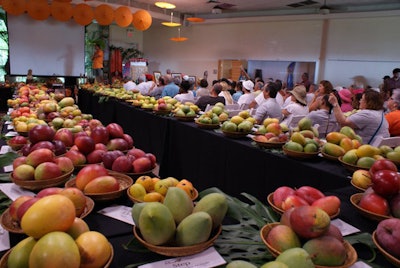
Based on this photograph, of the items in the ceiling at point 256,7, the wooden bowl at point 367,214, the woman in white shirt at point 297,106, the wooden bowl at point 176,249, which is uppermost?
the ceiling at point 256,7

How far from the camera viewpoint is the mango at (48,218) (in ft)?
2.70

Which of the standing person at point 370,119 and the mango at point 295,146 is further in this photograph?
the standing person at point 370,119

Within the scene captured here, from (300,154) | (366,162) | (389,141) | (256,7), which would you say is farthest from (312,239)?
(256,7)

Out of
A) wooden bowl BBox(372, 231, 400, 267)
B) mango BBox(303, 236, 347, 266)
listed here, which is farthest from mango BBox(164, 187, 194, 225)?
wooden bowl BBox(372, 231, 400, 267)

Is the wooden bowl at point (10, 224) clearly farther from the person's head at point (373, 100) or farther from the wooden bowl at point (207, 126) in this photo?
the person's head at point (373, 100)

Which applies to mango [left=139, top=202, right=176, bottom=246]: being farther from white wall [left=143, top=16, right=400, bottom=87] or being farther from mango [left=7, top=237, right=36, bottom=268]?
white wall [left=143, top=16, right=400, bottom=87]

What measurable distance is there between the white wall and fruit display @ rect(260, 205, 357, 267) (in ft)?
30.1

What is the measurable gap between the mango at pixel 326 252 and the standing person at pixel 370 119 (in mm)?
2681

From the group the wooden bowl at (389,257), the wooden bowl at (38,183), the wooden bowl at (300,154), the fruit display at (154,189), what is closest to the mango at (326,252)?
the wooden bowl at (389,257)

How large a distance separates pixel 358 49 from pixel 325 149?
7.97 metres

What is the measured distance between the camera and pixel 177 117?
4117 mm

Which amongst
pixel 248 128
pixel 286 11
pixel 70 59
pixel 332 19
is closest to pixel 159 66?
pixel 70 59

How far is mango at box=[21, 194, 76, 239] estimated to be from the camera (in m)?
0.82

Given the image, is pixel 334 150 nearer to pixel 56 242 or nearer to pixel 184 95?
pixel 56 242
